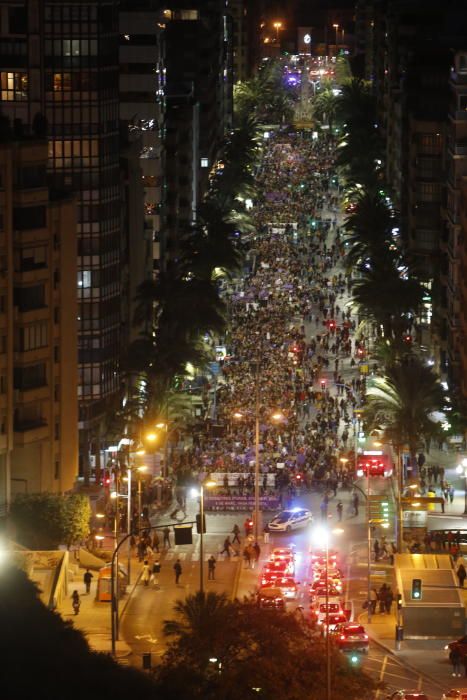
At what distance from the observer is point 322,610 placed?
87.8 m

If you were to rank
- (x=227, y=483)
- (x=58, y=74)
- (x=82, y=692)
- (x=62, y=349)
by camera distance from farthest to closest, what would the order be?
(x=58, y=74)
(x=227, y=483)
(x=62, y=349)
(x=82, y=692)

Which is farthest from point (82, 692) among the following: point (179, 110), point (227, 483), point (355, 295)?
point (179, 110)

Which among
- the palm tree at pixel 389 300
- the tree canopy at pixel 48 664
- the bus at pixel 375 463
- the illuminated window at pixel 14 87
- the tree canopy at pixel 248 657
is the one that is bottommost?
the bus at pixel 375 463

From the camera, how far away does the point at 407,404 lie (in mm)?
115000

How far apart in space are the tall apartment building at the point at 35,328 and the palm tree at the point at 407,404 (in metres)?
17.3

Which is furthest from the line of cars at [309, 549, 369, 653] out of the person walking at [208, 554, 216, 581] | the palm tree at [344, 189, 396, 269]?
the palm tree at [344, 189, 396, 269]

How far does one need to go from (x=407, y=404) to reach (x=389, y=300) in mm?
21486

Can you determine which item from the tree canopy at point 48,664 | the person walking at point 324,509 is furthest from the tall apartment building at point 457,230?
the tree canopy at point 48,664

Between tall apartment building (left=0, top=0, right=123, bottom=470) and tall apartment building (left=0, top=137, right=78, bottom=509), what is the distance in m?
14.7

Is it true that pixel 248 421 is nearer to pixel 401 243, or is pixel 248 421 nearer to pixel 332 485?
pixel 332 485

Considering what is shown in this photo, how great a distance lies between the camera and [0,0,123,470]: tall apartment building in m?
121

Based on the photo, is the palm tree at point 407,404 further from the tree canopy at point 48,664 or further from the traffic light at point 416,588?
the tree canopy at point 48,664

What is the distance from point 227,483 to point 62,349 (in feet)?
42.2

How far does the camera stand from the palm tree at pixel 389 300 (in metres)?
135
